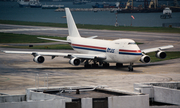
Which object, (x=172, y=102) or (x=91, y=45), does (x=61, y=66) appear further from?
(x=172, y=102)

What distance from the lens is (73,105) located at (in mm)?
25875

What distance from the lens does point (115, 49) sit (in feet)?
181

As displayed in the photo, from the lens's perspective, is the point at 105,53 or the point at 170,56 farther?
the point at 170,56

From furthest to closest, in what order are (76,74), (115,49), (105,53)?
(105,53)
(115,49)
(76,74)

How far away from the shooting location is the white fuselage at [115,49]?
53031 millimetres

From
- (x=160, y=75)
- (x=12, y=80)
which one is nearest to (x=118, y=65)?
(x=160, y=75)

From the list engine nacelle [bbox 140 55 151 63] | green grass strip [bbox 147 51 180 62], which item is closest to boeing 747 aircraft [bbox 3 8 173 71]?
engine nacelle [bbox 140 55 151 63]

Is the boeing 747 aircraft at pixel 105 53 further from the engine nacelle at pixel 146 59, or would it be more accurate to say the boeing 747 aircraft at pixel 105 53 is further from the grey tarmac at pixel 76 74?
the grey tarmac at pixel 76 74

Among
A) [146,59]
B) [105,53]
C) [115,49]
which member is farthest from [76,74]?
[146,59]

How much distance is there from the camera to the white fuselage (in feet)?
174

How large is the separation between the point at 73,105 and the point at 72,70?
31.1 meters

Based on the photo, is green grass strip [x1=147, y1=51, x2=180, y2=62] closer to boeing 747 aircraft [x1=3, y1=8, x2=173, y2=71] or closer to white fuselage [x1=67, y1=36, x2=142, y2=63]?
boeing 747 aircraft [x1=3, y1=8, x2=173, y2=71]

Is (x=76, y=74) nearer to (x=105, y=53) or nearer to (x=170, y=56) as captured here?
(x=105, y=53)

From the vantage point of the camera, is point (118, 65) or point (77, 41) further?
point (77, 41)
